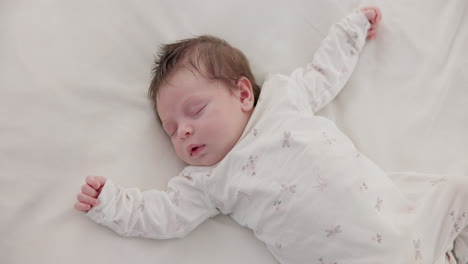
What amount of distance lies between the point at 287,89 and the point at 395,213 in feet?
1.46

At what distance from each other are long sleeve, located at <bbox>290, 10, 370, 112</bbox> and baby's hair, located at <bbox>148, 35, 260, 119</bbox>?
0.54ft

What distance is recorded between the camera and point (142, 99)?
1292 mm

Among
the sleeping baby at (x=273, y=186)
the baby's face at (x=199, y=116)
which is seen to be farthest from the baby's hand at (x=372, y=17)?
the baby's face at (x=199, y=116)

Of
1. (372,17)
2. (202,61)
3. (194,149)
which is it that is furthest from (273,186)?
(372,17)

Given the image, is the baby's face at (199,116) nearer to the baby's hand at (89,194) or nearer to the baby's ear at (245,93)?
the baby's ear at (245,93)

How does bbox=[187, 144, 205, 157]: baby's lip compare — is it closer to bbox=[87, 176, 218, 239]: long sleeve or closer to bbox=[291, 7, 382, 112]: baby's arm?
bbox=[87, 176, 218, 239]: long sleeve

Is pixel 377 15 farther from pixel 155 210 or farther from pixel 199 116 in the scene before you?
pixel 155 210

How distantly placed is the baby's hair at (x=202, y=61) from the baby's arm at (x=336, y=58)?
171 mm

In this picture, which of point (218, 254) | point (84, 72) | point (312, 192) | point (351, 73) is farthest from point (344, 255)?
point (84, 72)

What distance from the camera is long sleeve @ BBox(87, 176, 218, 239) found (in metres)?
1.09

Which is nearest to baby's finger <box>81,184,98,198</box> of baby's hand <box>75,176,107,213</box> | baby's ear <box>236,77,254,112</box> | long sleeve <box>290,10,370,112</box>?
baby's hand <box>75,176,107,213</box>

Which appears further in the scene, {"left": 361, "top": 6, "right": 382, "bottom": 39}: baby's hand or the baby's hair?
{"left": 361, "top": 6, "right": 382, "bottom": 39}: baby's hand

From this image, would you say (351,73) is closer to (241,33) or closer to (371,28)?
(371,28)

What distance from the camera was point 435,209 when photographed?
1083 millimetres
